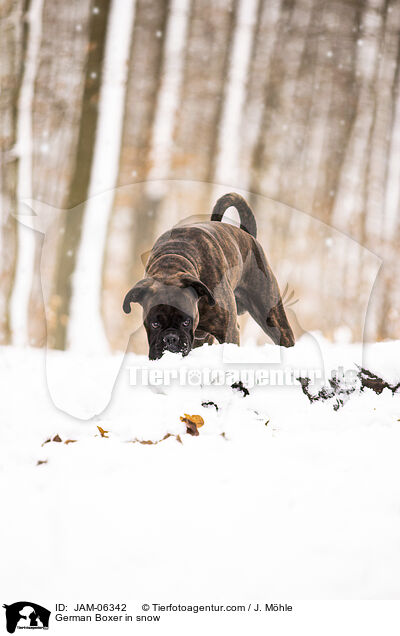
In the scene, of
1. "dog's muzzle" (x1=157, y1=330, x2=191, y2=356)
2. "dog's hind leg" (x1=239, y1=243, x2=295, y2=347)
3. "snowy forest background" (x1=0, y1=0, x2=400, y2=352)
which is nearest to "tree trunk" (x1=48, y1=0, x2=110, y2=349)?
"snowy forest background" (x1=0, y1=0, x2=400, y2=352)

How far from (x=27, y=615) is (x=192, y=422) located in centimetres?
38

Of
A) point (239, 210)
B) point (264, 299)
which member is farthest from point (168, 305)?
point (239, 210)

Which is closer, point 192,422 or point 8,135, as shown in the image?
point 192,422

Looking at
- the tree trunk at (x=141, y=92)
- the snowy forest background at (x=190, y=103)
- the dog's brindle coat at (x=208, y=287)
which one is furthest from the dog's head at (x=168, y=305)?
the snowy forest background at (x=190, y=103)

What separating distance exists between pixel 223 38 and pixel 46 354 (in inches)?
63.0

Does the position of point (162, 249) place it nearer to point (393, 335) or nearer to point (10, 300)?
point (10, 300)

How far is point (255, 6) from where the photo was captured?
2.09m

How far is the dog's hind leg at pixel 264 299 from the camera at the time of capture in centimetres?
135

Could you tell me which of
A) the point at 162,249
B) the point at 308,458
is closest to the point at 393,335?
the point at 162,249

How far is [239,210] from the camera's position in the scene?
1454mm

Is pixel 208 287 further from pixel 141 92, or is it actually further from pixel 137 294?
pixel 141 92

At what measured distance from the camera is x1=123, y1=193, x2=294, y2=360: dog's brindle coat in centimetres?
118

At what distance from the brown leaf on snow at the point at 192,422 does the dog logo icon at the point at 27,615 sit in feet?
1.14

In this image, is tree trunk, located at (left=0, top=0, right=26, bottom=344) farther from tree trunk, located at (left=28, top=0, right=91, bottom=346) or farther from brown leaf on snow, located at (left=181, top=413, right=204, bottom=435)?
brown leaf on snow, located at (left=181, top=413, right=204, bottom=435)
